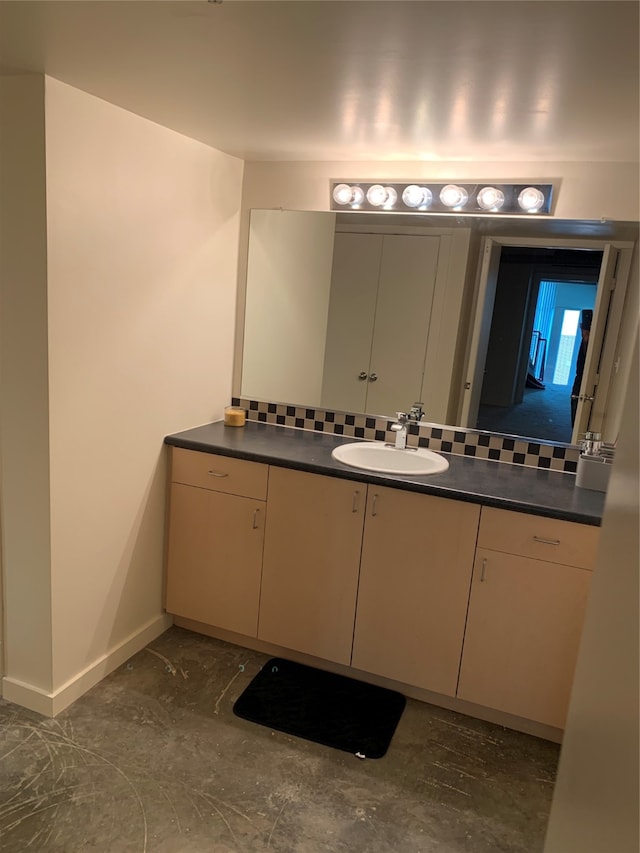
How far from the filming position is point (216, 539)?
8.64ft

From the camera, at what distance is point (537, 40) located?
1.30 metres

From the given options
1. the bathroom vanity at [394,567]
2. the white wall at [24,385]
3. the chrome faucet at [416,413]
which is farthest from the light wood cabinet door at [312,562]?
the white wall at [24,385]

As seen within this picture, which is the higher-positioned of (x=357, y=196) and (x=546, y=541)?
(x=357, y=196)

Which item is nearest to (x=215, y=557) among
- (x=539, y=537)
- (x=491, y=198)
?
(x=539, y=537)

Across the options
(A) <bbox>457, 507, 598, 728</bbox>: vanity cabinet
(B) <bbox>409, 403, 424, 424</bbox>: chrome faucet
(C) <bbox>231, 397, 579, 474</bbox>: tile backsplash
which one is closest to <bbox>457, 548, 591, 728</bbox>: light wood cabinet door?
(A) <bbox>457, 507, 598, 728</bbox>: vanity cabinet

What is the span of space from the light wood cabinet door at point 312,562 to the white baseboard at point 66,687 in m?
0.59

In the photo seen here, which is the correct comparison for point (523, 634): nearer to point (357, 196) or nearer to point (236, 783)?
point (236, 783)

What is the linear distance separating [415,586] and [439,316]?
45.4 inches

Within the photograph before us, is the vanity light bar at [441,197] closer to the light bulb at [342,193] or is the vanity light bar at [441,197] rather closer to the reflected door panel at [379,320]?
the light bulb at [342,193]

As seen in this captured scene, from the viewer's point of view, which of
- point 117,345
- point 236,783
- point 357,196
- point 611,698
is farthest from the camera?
point 357,196

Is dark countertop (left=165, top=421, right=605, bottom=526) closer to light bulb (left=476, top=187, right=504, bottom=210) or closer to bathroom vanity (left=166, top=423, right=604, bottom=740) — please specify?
bathroom vanity (left=166, top=423, right=604, bottom=740)

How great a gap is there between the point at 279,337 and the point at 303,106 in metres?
1.24

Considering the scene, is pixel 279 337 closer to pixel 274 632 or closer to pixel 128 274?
pixel 128 274

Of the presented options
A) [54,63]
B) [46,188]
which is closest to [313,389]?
[46,188]
